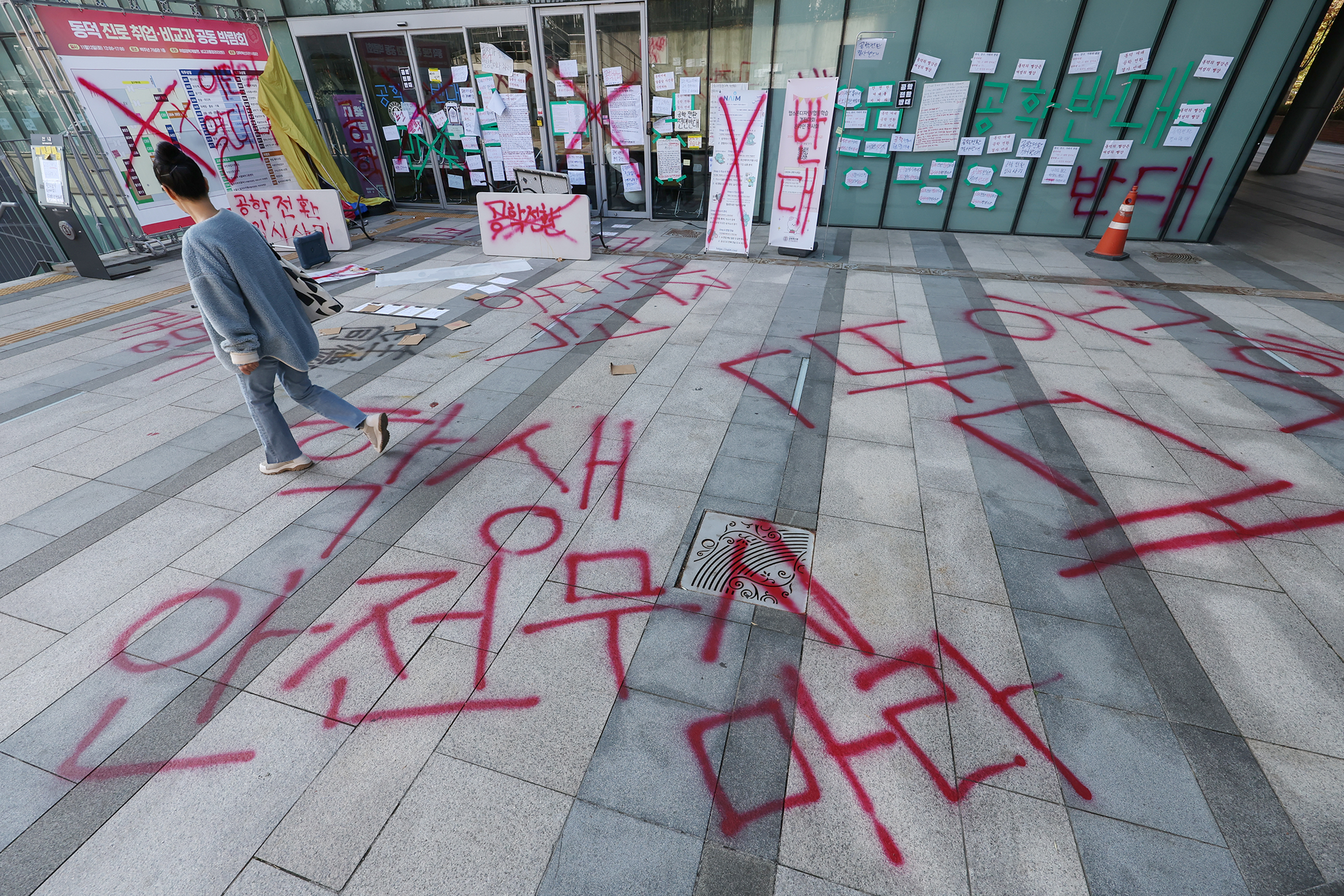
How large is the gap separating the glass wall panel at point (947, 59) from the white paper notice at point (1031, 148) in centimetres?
45

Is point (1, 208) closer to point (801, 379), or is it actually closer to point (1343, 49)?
point (801, 379)

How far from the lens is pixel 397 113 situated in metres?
12.1

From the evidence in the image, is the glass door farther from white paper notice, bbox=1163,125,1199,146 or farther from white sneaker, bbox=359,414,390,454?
white paper notice, bbox=1163,125,1199,146

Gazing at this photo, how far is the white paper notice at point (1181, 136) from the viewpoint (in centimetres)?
891

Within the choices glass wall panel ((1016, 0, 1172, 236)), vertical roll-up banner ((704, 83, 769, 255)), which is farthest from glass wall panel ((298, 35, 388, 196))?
glass wall panel ((1016, 0, 1172, 236))

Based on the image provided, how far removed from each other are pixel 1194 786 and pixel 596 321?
603 cm

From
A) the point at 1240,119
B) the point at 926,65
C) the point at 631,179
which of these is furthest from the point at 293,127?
the point at 1240,119

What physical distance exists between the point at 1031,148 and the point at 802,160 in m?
4.32

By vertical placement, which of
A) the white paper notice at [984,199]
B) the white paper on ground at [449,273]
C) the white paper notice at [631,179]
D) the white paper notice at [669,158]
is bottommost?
the white paper on ground at [449,273]

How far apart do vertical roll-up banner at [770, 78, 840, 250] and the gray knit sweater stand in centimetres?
704

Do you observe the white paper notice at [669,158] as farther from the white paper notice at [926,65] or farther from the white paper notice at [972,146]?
the white paper notice at [972,146]

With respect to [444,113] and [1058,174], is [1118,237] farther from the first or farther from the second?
[444,113]

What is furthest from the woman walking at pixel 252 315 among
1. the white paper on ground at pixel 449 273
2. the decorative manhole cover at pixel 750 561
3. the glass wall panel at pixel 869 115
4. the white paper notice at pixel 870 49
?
the white paper notice at pixel 870 49

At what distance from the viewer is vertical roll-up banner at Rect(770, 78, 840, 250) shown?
309 inches
